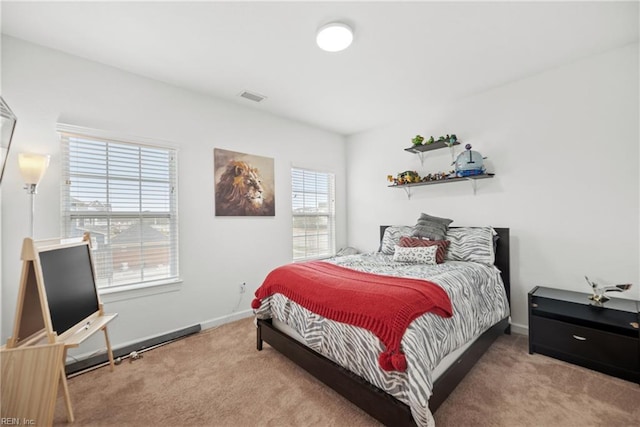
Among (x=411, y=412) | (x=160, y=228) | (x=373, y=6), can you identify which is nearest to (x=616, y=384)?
(x=411, y=412)

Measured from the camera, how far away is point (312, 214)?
412 cm

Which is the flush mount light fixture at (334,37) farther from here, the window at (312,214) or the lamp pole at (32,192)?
the lamp pole at (32,192)

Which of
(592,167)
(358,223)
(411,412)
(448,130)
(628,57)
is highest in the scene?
(628,57)

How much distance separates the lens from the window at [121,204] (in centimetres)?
227

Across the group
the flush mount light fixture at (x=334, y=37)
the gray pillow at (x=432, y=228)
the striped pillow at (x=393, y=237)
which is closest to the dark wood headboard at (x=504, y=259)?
the gray pillow at (x=432, y=228)

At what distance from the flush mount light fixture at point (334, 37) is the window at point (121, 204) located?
183 centimetres

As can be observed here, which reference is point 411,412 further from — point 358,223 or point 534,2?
point 358,223

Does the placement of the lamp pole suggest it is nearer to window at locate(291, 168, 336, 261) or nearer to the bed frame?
the bed frame

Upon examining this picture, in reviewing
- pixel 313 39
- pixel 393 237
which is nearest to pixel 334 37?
pixel 313 39

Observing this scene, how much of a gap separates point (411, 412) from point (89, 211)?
283 cm

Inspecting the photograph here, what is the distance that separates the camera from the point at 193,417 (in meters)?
1.63

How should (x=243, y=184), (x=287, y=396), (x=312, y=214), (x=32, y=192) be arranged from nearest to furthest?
(x=287, y=396) → (x=32, y=192) → (x=243, y=184) → (x=312, y=214)

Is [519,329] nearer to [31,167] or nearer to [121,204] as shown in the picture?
[121,204]

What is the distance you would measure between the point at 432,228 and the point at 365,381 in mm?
1969
